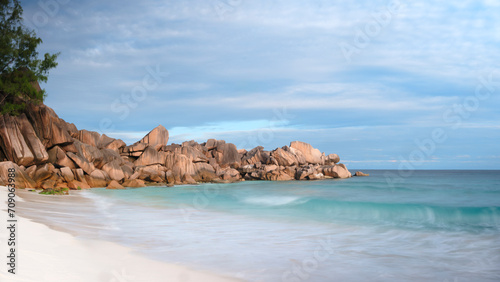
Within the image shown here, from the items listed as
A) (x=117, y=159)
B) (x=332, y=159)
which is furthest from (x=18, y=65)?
(x=332, y=159)

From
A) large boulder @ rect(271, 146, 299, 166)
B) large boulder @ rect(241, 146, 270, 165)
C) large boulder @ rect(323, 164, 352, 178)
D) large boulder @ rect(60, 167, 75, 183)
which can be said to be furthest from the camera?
large boulder @ rect(241, 146, 270, 165)

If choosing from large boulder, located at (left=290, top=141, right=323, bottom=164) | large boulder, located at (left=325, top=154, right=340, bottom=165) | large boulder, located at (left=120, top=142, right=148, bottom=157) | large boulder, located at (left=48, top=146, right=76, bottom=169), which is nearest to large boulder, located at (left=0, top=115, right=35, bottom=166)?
large boulder, located at (left=48, top=146, right=76, bottom=169)

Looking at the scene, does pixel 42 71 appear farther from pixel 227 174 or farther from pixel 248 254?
pixel 227 174

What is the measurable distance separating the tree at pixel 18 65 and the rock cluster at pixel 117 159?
1.33 m

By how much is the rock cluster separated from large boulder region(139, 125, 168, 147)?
121mm

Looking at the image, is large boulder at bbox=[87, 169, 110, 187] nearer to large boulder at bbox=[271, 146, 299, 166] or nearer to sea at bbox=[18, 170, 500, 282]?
sea at bbox=[18, 170, 500, 282]

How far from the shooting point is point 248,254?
7.22 metres

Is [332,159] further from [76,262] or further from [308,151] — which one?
[76,262]

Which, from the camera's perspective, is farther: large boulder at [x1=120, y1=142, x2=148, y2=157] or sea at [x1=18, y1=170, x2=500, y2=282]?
large boulder at [x1=120, y1=142, x2=148, y2=157]

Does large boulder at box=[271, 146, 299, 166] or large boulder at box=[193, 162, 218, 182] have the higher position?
large boulder at box=[271, 146, 299, 166]

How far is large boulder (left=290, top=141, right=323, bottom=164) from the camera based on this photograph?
66.8 m

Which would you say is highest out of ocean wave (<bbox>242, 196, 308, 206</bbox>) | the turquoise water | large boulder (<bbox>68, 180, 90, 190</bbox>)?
the turquoise water

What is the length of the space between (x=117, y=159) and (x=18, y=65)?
13177 mm

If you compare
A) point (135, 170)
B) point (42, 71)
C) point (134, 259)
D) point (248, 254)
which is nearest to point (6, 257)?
point (134, 259)
